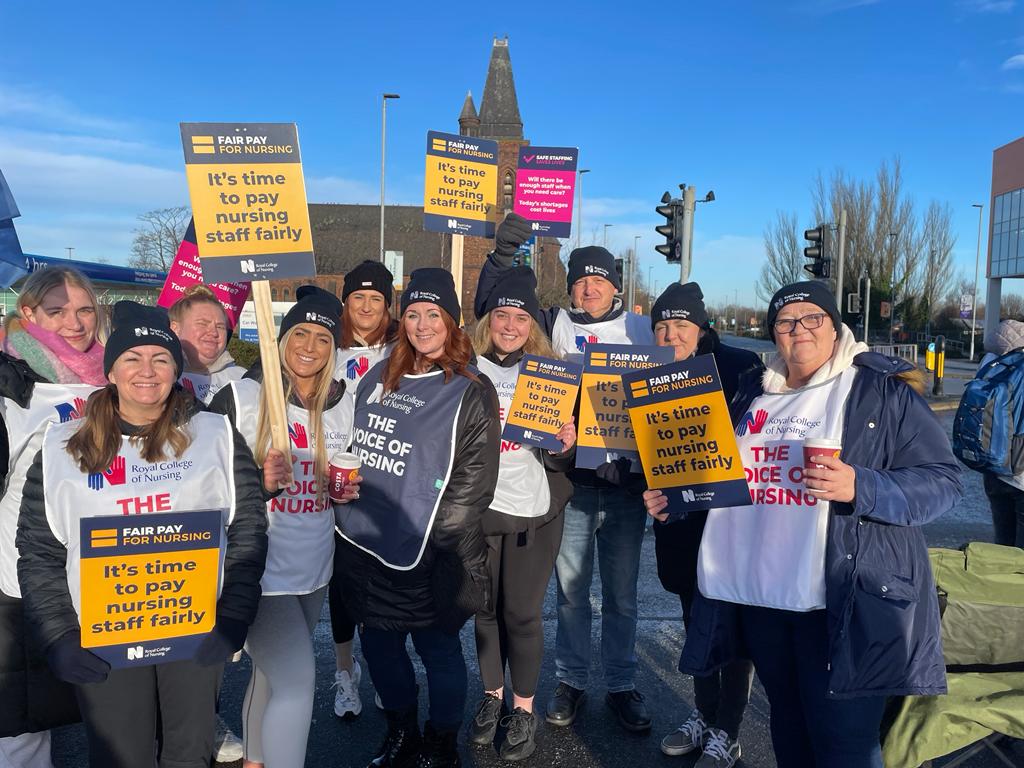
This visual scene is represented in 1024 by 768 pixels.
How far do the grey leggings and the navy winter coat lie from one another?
1908 millimetres

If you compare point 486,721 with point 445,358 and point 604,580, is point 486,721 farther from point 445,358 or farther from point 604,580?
point 445,358

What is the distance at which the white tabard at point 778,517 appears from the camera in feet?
8.70

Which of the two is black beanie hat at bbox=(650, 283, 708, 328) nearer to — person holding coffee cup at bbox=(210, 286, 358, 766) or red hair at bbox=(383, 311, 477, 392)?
red hair at bbox=(383, 311, 477, 392)

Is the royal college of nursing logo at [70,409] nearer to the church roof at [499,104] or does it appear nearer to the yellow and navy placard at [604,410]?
the yellow and navy placard at [604,410]

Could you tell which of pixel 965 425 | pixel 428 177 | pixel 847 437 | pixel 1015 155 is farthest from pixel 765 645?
pixel 1015 155

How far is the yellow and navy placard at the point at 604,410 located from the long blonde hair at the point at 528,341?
0.91 feet

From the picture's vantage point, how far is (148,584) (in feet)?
7.80

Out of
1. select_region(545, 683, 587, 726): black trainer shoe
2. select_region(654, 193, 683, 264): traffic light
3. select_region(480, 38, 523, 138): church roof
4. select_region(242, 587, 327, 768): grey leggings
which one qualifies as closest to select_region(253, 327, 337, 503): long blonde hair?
select_region(242, 587, 327, 768): grey leggings

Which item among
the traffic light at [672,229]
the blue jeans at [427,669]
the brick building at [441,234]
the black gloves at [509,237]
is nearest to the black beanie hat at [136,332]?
the blue jeans at [427,669]

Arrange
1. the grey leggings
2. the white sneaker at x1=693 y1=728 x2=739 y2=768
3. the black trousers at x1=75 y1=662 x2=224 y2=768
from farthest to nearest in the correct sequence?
the white sneaker at x1=693 y1=728 x2=739 y2=768 → the grey leggings → the black trousers at x1=75 y1=662 x2=224 y2=768

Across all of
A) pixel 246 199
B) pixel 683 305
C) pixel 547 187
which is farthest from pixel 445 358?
pixel 547 187

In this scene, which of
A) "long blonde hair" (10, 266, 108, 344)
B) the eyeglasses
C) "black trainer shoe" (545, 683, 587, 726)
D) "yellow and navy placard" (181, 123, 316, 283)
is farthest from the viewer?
"black trainer shoe" (545, 683, 587, 726)

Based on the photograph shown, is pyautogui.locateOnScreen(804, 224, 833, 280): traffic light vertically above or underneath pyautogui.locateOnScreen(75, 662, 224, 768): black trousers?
above

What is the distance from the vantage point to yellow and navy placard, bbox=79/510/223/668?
2318 mm
